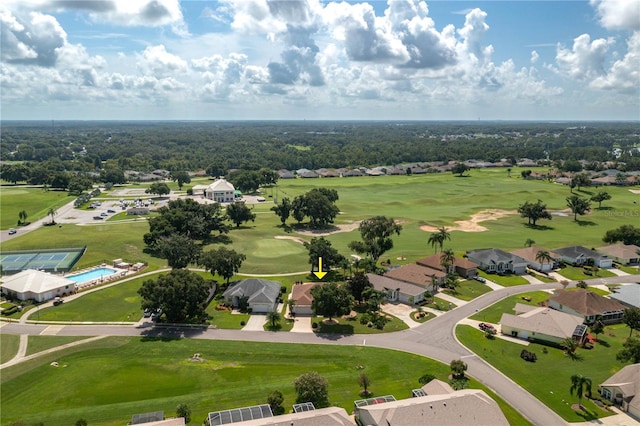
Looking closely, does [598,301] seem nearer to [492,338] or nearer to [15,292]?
[492,338]

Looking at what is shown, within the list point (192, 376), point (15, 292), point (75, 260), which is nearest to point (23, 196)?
point (75, 260)

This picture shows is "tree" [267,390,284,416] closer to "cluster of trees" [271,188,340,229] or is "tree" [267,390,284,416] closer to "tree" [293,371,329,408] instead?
"tree" [293,371,329,408]

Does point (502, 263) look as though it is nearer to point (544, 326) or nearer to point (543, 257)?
point (543, 257)

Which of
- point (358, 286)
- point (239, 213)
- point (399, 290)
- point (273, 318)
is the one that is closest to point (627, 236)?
point (399, 290)

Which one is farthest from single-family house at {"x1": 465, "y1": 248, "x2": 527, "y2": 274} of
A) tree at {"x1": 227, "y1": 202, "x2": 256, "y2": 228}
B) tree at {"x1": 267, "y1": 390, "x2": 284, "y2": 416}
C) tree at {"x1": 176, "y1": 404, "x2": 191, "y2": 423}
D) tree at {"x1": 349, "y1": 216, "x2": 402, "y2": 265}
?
tree at {"x1": 176, "y1": 404, "x2": 191, "y2": 423}

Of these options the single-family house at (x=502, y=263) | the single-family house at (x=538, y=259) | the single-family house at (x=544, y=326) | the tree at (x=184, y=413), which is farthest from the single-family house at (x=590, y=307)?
the tree at (x=184, y=413)

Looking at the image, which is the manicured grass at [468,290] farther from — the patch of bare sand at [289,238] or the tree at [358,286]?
the patch of bare sand at [289,238]
